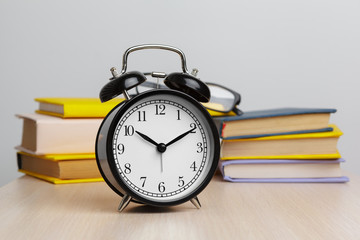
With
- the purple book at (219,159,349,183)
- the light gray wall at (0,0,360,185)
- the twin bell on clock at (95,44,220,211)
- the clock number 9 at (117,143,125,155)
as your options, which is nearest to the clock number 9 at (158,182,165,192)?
the twin bell on clock at (95,44,220,211)

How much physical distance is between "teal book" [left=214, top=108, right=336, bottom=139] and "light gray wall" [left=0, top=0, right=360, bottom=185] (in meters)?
0.90

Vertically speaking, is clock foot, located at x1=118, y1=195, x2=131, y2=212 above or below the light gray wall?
below

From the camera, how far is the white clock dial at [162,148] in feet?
3.91

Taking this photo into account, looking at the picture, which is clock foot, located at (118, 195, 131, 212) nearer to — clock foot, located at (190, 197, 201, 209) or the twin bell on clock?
the twin bell on clock

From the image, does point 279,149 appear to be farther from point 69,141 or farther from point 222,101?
point 69,141

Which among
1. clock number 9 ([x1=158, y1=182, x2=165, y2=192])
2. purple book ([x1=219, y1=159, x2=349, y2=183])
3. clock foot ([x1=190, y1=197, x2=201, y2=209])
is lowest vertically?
purple book ([x1=219, y1=159, x2=349, y2=183])

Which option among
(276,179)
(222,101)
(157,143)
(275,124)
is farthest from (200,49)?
(157,143)

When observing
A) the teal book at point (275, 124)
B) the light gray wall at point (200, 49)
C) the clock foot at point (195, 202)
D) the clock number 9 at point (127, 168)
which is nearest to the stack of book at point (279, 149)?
the teal book at point (275, 124)

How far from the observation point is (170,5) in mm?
2520

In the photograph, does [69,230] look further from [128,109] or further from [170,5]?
[170,5]

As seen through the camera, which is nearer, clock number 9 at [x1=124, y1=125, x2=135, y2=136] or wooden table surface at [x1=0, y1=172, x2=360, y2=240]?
wooden table surface at [x1=0, y1=172, x2=360, y2=240]

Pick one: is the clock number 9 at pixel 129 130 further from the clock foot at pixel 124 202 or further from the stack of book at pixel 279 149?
the stack of book at pixel 279 149

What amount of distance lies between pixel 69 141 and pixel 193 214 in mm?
564

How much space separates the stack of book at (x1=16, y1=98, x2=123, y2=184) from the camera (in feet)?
5.15
